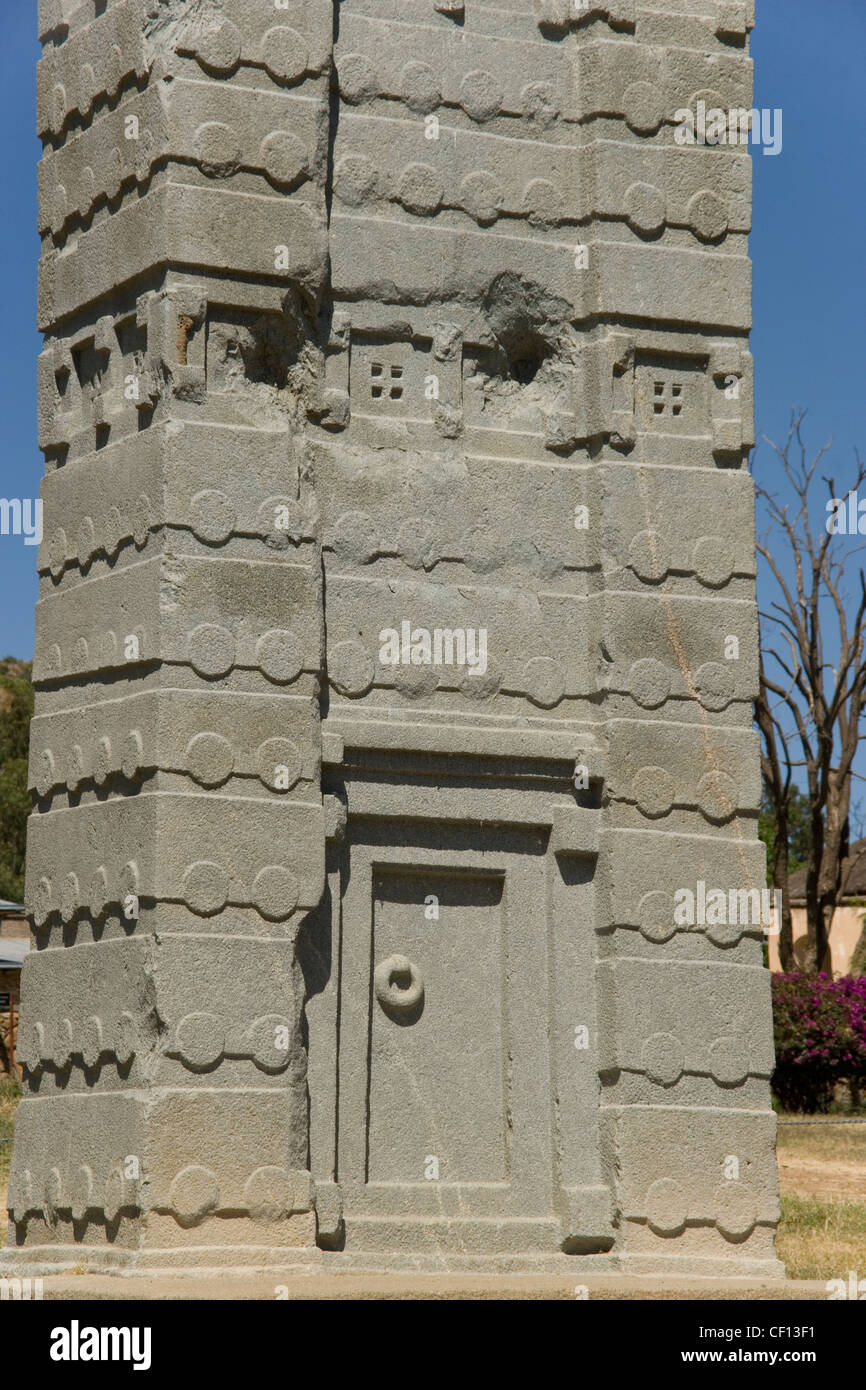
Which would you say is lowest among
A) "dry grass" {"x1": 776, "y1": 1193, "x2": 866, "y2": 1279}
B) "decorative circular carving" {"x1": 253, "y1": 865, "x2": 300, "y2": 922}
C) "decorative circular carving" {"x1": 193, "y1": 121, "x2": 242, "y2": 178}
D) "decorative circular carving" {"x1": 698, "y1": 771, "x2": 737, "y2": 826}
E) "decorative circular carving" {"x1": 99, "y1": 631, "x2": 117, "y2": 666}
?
"dry grass" {"x1": 776, "y1": 1193, "x2": 866, "y2": 1279}

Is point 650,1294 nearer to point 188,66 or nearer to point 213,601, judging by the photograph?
point 213,601

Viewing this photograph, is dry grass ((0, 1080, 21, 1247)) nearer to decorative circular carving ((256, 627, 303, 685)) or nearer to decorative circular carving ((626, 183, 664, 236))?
decorative circular carving ((256, 627, 303, 685))

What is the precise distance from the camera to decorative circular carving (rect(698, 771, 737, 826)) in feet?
30.4

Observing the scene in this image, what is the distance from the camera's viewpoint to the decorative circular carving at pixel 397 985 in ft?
28.9

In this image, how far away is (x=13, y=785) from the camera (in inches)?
1606

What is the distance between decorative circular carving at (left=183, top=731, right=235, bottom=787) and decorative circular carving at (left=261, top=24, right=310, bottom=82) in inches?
130

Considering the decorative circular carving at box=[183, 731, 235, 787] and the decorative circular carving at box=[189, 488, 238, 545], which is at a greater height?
the decorative circular carving at box=[189, 488, 238, 545]

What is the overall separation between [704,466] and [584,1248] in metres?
4.01

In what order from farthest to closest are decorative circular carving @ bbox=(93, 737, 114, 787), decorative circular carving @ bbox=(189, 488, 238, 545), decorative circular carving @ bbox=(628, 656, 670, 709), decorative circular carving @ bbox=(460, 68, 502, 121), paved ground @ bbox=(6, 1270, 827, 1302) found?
decorative circular carving @ bbox=(460, 68, 502, 121) < decorative circular carving @ bbox=(628, 656, 670, 709) < decorative circular carving @ bbox=(93, 737, 114, 787) < decorative circular carving @ bbox=(189, 488, 238, 545) < paved ground @ bbox=(6, 1270, 827, 1302)

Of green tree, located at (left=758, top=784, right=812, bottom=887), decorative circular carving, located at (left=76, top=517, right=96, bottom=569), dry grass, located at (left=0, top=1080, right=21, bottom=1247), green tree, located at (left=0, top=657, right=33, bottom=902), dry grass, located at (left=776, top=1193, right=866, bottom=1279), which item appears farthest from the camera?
green tree, located at (left=758, top=784, right=812, bottom=887)

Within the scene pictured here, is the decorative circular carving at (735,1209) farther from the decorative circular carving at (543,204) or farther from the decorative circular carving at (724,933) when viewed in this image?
the decorative circular carving at (543,204)

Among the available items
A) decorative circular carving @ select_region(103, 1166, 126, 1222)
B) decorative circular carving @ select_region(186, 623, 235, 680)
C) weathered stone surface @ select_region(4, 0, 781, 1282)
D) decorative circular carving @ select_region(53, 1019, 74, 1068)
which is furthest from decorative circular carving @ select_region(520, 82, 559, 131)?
decorative circular carving @ select_region(103, 1166, 126, 1222)

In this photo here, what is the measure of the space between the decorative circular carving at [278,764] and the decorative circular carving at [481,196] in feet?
9.75

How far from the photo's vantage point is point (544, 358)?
31.8 feet
